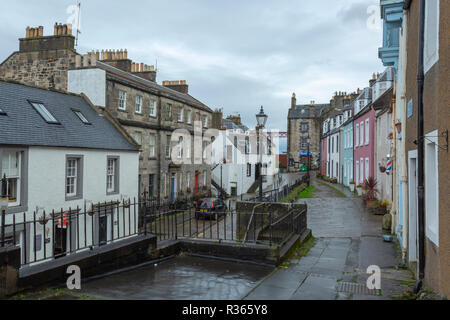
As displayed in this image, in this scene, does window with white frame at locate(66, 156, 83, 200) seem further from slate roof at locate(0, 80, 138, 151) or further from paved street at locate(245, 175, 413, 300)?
paved street at locate(245, 175, 413, 300)

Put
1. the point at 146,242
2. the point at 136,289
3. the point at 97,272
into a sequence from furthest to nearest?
the point at 146,242, the point at 97,272, the point at 136,289

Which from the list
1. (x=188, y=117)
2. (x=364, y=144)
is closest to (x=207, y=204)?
(x=188, y=117)

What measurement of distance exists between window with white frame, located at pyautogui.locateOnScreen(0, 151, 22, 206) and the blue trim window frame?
291 cm

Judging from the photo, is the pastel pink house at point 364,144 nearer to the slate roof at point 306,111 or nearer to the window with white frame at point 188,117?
the window with white frame at point 188,117

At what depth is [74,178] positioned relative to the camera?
57.9 feet

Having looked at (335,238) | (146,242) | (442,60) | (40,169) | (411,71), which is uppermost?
(411,71)

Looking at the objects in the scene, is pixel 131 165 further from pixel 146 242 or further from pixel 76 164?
pixel 146 242

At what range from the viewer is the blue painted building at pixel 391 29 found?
35.8 ft

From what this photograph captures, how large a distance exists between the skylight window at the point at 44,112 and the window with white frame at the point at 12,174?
299 centimetres

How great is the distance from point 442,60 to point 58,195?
15.6m

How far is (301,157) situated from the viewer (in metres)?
74.2

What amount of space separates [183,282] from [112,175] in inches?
584

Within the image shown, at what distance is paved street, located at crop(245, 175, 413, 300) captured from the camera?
6355 millimetres
